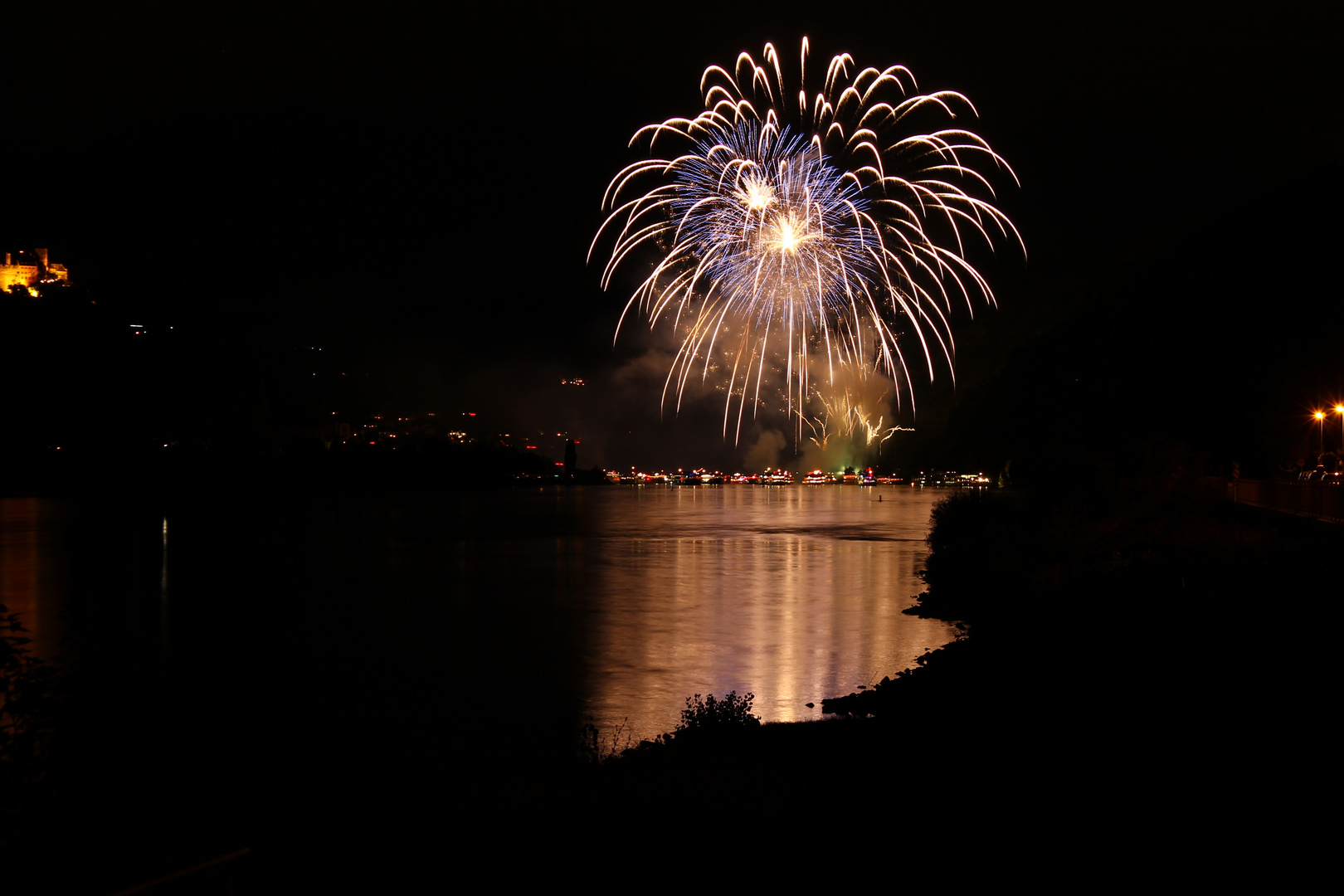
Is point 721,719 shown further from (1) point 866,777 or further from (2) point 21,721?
(2) point 21,721

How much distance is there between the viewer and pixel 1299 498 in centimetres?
2098

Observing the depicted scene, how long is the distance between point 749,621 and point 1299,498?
12218 mm

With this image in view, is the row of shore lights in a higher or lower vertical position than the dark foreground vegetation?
higher

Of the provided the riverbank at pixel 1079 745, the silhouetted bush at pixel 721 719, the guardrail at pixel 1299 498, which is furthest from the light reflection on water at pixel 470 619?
the guardrail at pixel 1299 498

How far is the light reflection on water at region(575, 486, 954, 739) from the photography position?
537 inches

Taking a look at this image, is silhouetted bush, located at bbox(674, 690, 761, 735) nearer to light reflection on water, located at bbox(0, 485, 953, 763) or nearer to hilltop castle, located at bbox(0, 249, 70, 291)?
light reflection on water, located at bbox(0, 485, 953, 763)

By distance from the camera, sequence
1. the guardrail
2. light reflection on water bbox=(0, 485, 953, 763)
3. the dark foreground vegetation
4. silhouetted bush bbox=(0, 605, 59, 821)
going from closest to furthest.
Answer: the dark foreground vegetation < silhouetted bush bbox=(0, 605, 59, 821) < light reflection on water bbox=(0, 485, 953, 763) < the guardrail

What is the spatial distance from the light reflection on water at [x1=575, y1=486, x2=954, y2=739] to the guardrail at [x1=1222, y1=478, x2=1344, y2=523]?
312 inches

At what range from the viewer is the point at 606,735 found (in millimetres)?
11258

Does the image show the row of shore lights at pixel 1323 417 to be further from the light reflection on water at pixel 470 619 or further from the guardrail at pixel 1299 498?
the light reflection on water at pixel 470 619

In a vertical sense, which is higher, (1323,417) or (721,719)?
(1323,417)

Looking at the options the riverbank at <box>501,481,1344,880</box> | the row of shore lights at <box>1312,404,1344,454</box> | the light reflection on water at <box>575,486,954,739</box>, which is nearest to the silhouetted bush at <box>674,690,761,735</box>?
the riverbank at <box>501,481,1344,880</box>

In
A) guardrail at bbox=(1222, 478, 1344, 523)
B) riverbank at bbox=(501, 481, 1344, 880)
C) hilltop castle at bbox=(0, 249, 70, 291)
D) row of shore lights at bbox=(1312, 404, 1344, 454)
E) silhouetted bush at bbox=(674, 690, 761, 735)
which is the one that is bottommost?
silhouetted bush at bbox=(674, 690, 761, 735)

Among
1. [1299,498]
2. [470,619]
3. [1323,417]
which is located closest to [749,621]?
[470,619]
